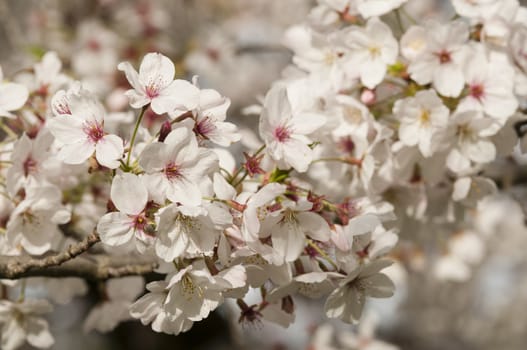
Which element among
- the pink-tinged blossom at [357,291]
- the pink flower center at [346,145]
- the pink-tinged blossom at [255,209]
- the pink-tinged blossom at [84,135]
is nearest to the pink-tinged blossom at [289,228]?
the pink-tinged blossom at [255,209]

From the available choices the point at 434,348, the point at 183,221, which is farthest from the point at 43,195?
the point at 434,348

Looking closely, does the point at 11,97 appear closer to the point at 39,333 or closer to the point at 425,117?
the point at 39,333

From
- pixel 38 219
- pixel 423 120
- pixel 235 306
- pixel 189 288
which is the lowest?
pixel 235 306

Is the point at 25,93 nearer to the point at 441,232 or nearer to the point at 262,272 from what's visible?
the point at 262,272

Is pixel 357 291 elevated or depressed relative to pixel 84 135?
depressed

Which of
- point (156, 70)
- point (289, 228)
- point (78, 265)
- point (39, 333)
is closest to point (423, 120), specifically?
point (289, 228)

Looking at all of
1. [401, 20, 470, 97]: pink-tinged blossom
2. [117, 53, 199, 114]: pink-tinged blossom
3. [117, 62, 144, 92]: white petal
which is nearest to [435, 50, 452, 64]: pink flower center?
[401, 20, 470, 97]: pink-tinged blossom

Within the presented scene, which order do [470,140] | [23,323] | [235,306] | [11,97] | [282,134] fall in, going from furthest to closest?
1. [235,306]
2. [23,323]
3. [470,140]
4. [11,97]
5. [282,134]

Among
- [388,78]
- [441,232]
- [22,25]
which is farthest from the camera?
[22,25]
